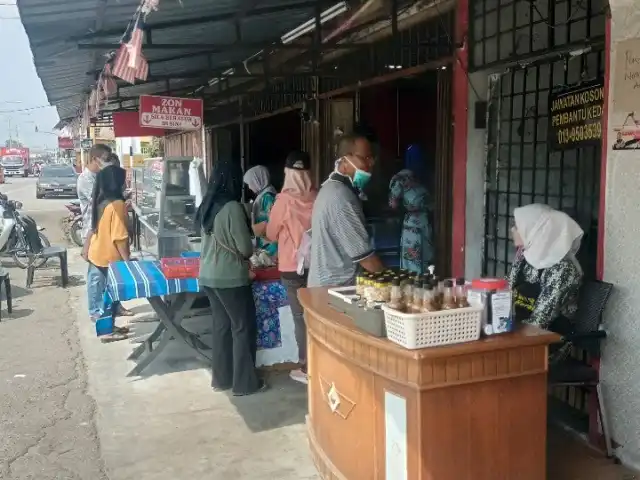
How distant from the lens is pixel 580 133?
13.4 feet

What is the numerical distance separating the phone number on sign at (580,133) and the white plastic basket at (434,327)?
5.76 ft

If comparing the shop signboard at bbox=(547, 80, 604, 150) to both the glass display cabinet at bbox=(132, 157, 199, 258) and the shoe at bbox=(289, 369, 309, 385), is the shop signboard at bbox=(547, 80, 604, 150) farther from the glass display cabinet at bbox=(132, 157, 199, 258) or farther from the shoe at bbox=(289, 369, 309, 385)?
the glass display cabinet at bbox=(132, 157, 199, 258)

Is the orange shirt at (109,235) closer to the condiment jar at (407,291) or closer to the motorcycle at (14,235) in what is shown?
the motorcycle at (14,235)

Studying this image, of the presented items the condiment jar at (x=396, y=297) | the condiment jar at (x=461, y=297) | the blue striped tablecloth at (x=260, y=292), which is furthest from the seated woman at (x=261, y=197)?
the condiment jar at (x=461, y=297)

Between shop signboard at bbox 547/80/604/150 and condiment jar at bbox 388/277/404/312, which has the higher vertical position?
shop signboard at bbox 547/80/604/150

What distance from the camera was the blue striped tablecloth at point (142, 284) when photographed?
5059 millimetres

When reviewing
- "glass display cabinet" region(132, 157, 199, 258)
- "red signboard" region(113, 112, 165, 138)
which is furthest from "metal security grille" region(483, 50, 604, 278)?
"red signboard" region(113, 112, 165, 138)

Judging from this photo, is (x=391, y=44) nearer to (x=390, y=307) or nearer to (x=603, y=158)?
(x=603, y=158)

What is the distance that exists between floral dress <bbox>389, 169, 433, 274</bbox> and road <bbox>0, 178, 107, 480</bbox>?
3.10 metres

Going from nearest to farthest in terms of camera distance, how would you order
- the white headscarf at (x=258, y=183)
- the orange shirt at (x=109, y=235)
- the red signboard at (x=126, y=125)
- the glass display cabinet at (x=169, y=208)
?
the white headscarf at (x=258, y=183) → the orange shirt at (x=109, y=235) → the glass display cabinet at (x=169, y=208) → the red signboard at (x=126, y=125)

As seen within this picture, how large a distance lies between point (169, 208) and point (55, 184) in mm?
24031

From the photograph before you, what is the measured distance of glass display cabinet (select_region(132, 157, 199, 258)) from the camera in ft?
23.3

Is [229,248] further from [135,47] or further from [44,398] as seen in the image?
[44,398]

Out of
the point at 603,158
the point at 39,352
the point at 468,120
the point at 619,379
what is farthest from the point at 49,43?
the point at 619,379
